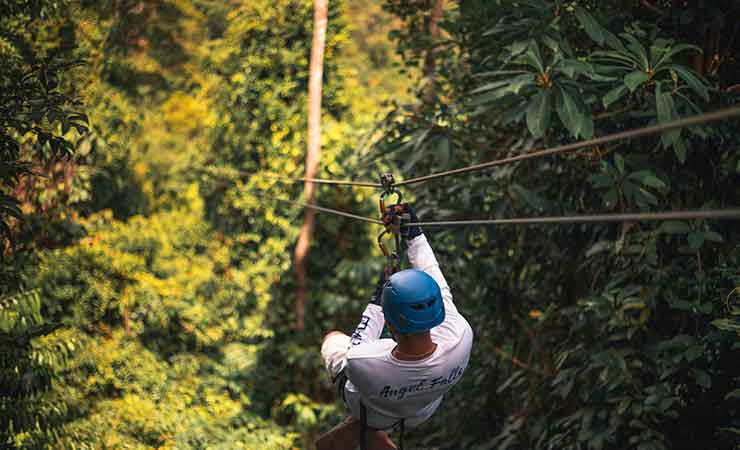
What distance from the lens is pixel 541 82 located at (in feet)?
9.73

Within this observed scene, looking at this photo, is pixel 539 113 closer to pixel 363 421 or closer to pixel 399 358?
pixel 399 358

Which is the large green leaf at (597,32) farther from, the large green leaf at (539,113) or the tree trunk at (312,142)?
the tree trunk at (312,142)

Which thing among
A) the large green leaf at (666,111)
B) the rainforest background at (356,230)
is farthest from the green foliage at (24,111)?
the large green leaf at (666,111)

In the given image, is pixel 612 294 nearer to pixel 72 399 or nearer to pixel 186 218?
pixel 72 399

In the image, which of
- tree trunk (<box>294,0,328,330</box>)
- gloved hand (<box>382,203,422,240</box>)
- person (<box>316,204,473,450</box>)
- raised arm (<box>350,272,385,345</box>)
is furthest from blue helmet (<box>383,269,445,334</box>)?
tree trunk (<box>294,0,328,330</box>)

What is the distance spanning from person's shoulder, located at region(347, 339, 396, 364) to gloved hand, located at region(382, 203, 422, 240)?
1.41 feet

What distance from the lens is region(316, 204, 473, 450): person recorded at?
2.01 m

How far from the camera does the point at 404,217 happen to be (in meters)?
2.44

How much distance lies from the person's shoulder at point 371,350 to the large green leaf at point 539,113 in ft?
3.78

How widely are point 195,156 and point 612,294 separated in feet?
16.6

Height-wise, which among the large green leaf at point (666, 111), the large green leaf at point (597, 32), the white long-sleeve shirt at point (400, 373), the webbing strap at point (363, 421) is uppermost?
the large green leaf at point (597, 32)

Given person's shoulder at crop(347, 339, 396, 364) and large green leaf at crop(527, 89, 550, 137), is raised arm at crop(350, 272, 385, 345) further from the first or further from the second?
large green leaf at crop(527, 89, 550, 137)

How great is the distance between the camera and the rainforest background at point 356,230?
299cm

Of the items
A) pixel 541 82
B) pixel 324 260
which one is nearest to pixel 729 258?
pixel 541 82
